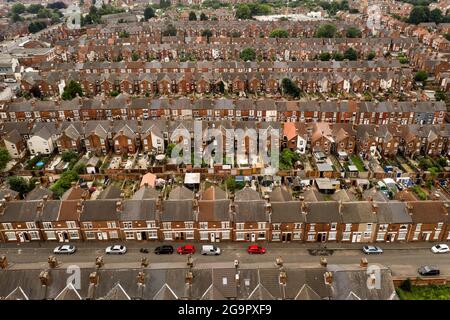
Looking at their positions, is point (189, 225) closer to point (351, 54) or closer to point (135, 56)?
point (135, 56)

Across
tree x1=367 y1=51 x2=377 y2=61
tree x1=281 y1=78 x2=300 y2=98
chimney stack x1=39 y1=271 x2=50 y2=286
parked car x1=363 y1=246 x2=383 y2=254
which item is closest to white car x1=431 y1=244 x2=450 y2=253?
parked car x1=363 y1=246 x2=383 y2=254

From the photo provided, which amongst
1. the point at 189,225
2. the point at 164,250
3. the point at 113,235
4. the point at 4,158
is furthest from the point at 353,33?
the point at 113,235

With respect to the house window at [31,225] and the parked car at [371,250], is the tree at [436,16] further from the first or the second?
the house window at [31,225]

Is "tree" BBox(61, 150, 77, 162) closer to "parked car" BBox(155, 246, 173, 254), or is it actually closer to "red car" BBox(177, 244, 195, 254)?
"parked car" BBox(155, 246, 173, 254)

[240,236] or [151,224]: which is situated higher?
[151,224]

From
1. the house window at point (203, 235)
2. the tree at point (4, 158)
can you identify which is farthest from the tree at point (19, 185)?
the house window at point (203, 235)
